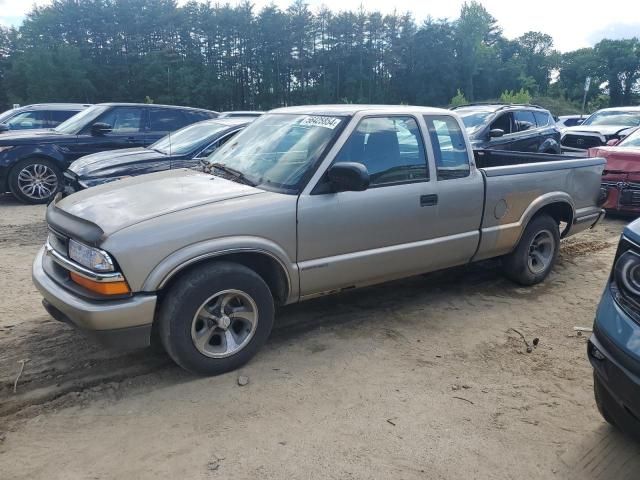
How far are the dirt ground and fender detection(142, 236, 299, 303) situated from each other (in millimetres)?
719

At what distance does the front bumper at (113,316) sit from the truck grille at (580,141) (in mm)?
12941

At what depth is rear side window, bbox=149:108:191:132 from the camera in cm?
999

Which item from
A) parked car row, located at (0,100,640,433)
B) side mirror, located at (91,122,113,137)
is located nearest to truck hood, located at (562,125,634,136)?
parked car row, located at (0,100,640,433)

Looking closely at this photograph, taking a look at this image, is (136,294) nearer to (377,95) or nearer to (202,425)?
Answer: (202,425)

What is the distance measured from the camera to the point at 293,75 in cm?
6944

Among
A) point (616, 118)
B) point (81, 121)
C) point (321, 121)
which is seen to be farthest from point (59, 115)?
point (616, 118)

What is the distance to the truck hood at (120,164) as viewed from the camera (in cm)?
688

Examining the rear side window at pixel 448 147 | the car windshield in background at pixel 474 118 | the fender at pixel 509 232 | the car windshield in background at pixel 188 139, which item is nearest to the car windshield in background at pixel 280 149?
the rear side window at pixel 448 147

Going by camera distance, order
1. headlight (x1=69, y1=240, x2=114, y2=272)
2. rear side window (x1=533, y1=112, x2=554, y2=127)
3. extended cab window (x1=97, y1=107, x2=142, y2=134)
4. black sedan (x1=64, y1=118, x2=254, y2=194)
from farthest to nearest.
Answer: rear side window (x1=533, y1=112, x2=554, y2=127), extended cab window (x1=97, y1=107, x2=142, y2=134), black sedan (x1=64, y1=118, x2=254, y2=194), headlight (x1=69, y1=240, x2=114, y2=272)

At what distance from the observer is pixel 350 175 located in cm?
363

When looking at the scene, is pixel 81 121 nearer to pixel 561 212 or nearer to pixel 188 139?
pixel 188 139

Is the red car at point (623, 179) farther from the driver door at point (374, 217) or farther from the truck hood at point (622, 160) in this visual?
the driver door at point (374, 217)

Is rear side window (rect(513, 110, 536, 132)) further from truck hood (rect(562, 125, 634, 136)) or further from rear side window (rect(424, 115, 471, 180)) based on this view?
rear side window (rect(424, 115, 471, 180))

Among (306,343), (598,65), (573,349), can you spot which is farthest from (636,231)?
(598,65)
